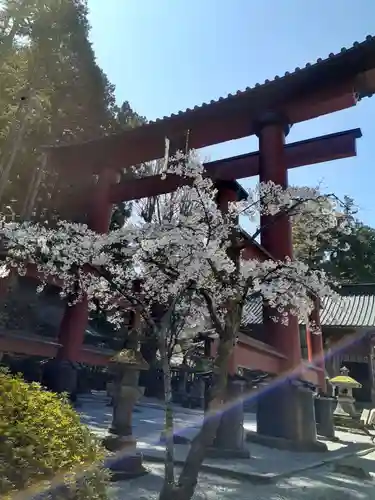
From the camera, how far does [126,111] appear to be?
18.2 m

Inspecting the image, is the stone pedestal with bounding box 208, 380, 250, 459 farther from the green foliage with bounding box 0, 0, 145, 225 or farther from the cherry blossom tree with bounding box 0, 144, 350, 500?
the green foliage with bounding box 0, 0, 145, 225

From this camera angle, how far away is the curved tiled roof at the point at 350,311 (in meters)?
17.2

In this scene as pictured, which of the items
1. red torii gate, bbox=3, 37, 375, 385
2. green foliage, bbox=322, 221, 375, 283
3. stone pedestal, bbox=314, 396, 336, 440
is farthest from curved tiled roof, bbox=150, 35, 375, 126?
green foliage, bbox=322, 221, 375, 283

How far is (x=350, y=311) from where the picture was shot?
1848 cm

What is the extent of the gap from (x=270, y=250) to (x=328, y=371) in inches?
443

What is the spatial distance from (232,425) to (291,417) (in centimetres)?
192

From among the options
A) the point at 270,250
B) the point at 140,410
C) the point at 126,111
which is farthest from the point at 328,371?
the point at 126,111

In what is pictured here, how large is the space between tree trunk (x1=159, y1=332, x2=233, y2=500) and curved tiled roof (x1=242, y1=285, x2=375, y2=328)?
39.9 ft

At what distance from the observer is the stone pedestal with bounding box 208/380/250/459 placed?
676 cm

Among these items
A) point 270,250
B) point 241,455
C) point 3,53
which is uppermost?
point 3,53

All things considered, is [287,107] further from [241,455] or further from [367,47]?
[241,455]

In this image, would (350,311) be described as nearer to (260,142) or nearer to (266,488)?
(260,142)

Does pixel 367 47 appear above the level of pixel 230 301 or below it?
above

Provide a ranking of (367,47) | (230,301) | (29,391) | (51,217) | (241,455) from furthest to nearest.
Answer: (51,217) → (367,47) → (241,455) → (230,301) → (29,391)
